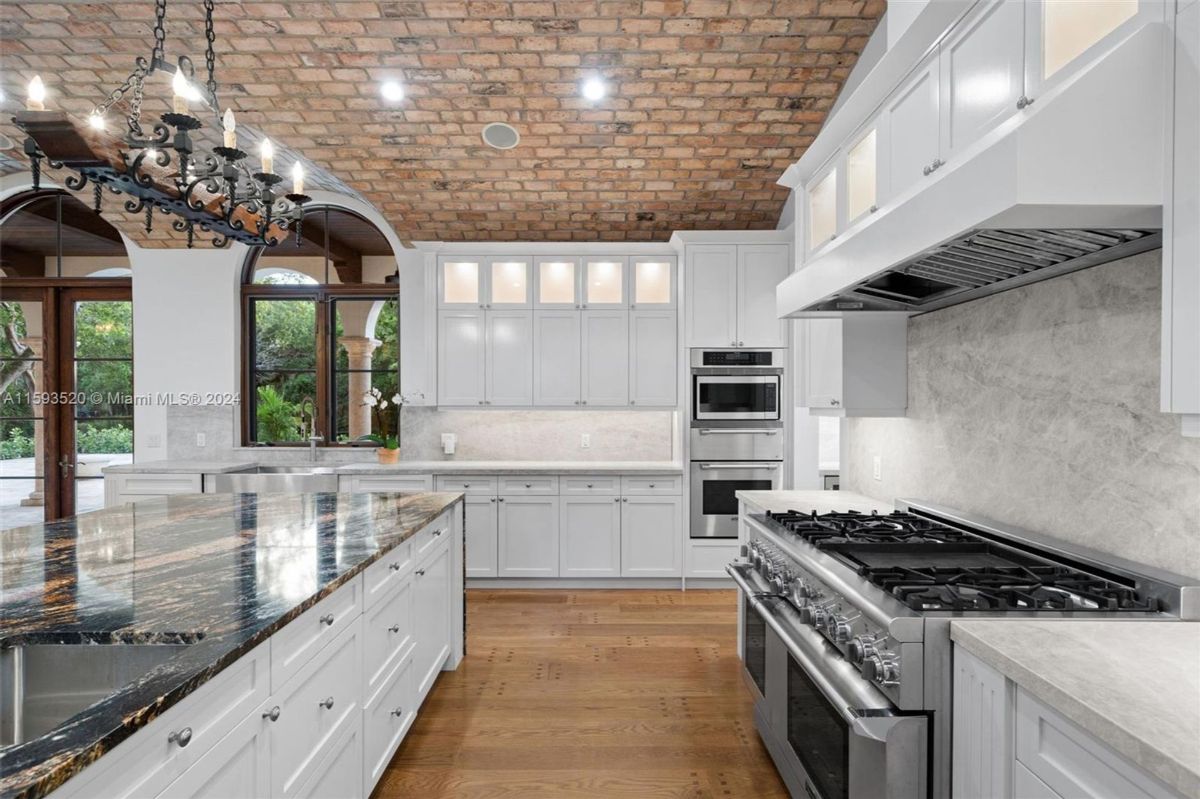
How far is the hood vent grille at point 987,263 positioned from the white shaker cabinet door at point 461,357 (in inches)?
125

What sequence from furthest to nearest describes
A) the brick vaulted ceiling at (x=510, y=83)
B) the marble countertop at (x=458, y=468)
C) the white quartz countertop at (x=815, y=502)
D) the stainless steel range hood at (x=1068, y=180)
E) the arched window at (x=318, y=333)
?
the arched window at (x=318, y=333) < the marble countertop at (x=458, y=468) < the brick vaulted ceiling at (x=510, y=83) < the white quartz countertop at (x=815, y=502) < the stainless steel range hood at (x=1068, y=180)

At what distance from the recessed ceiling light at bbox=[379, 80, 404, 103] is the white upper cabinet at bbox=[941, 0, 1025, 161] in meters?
3.12

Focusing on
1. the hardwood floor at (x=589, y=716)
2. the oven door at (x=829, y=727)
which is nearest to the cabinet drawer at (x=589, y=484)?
the hardwood floor at (x=589, y=716)

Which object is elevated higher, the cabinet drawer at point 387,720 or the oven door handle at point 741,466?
the oven door handle at point 741,466

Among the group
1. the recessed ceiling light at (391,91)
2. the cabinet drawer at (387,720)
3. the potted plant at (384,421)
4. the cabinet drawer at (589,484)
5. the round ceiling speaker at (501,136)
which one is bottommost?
the cabinet drawer at (387,720)

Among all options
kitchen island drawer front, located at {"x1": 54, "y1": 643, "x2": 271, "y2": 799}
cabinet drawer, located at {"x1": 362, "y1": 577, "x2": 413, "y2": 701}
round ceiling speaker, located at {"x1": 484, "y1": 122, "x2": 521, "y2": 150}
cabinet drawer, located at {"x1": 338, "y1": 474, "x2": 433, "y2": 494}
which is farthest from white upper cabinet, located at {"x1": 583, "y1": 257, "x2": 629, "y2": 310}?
kitchen island drawer front, located at {"x1": 54, "y1": 643, "x2": 271, "y2": 799}

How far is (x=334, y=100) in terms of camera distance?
424 centimetres

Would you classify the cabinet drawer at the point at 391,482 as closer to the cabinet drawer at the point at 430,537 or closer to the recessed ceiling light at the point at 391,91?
the cabinet drawer at the point at 430,537

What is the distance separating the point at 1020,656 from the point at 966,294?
1.62 metres

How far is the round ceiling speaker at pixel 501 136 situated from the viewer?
4461 mm

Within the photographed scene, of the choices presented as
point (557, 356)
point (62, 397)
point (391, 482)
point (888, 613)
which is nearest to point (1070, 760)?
point (888, 613)

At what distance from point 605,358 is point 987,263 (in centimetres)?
345

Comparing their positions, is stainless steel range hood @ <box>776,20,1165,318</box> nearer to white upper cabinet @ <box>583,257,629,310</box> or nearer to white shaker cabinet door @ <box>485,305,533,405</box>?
white upper cabinet @ <box>583,257,629,310</box>

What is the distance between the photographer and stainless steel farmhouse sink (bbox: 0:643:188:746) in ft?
4.78
